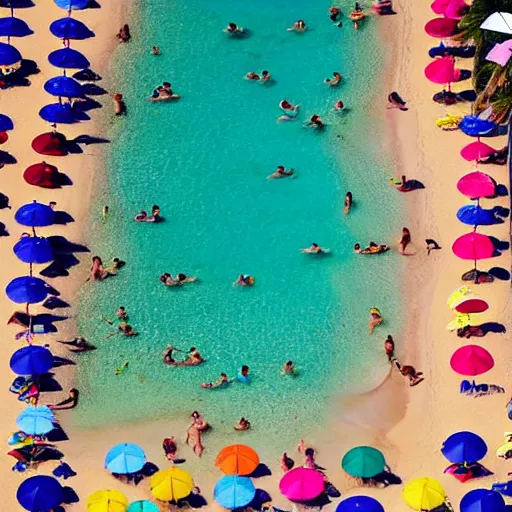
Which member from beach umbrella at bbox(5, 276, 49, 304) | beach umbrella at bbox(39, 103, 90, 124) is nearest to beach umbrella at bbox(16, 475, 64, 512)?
beach umbrella at bbox(5, 276, 49, 304)

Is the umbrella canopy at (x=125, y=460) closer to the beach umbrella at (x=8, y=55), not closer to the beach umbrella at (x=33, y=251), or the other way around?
the beach umbrella at (x=33, y=251)

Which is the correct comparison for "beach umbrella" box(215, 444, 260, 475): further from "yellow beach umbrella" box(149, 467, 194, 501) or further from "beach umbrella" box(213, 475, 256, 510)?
"yellow beach umbrella" box(149, 467, 194, 501)

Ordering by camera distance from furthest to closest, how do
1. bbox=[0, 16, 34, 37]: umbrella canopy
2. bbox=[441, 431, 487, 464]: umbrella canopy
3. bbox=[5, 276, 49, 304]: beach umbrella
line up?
bbox=[0, 16, 34, 37]: umbrella canopy
bbox=[5, 276, 49, 304]: beach umbrella
bbox=[441, 431, 487, 464]: umbrella canopy

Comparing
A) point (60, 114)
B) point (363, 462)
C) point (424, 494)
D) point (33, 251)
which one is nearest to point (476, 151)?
point (363, 462)

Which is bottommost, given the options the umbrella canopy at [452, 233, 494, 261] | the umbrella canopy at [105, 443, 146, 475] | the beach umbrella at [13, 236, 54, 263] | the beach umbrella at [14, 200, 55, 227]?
the umbrella canopy at [105, 443, 146, 475]

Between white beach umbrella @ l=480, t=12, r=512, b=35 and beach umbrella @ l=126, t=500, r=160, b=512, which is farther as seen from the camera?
white beach umbrella @ l=480, t=12, r=512, b=35

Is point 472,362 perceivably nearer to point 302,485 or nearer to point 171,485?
point 302,485

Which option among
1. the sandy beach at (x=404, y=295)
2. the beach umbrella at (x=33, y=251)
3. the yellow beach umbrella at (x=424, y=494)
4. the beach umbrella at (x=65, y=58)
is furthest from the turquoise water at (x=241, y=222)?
the yellow beach umbrella at (x=424, y=494)
